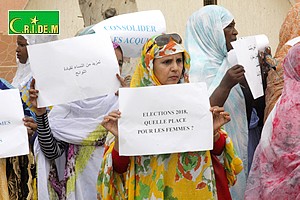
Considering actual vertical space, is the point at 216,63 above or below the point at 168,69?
below

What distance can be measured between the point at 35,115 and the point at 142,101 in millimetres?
1082

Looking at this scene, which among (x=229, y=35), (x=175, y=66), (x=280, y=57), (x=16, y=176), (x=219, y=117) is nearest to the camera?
(x=219, y=117)

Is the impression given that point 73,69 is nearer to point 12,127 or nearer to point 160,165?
point 12,127

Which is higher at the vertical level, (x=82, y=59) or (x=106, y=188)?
(x=82, y=59)

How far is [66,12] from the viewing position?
1227cm

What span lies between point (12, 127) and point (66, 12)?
20.3ft

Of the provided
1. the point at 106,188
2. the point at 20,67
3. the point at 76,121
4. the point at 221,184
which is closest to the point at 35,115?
the point at 76,121

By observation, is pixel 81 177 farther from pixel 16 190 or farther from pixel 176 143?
pixel 176 143

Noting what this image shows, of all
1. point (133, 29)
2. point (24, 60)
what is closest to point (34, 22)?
point (24, 60)

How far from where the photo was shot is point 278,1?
12.7 meters

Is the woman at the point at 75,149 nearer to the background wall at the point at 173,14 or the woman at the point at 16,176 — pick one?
the woman at the point at 16,176

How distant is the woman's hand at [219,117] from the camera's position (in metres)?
5.73

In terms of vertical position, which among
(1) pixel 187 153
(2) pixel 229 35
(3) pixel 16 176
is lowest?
(3) pixel 16 176

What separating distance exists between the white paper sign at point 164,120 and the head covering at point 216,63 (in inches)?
43.3
